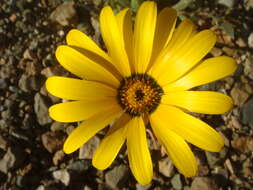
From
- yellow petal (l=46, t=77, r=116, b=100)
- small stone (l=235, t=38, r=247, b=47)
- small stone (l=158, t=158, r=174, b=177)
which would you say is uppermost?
yellow petal (l=46, t=77, r=116, b=100)

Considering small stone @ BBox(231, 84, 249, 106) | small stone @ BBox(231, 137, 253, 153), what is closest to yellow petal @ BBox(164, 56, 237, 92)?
small stone @ BBox(231, 84, 249, 106)

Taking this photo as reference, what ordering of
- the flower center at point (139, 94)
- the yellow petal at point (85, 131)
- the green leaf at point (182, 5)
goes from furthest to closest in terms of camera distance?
the green leaf at point (182, 5) → the flower center at point (139, 94) → the yellow petal at point (85, 131)

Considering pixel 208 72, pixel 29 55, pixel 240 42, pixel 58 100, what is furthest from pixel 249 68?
pixel 29 55

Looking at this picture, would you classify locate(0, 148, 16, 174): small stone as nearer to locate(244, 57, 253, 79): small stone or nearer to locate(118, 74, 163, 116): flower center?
locate(118, 74, 163, 116): flower center

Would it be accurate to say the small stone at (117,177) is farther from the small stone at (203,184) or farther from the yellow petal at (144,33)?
the yellow petal at (144,33)

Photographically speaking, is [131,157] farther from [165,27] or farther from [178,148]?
[165,27]

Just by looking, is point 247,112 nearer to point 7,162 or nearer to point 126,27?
point 126,27

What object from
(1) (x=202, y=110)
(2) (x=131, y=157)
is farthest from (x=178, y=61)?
(2) (x=131, y=157)

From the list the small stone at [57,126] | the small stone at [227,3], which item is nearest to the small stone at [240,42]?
the small stone at [227,3]
